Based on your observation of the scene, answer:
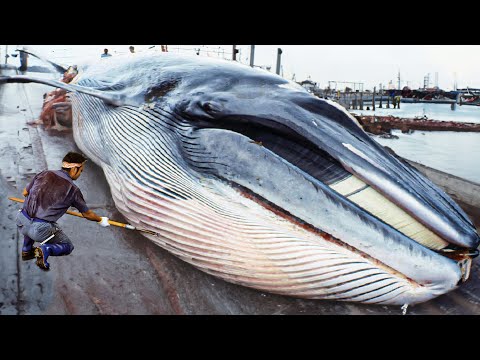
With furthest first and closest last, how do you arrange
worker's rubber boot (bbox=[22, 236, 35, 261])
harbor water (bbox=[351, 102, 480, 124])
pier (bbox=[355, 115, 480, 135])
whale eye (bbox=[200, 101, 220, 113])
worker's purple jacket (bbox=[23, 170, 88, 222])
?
harbor water (bbox=[351, 102, 480, 124]), pier (bbox=[355, 115, 480, 135]), whale eye (bbox=[200, 101, 220, 113]), worker's rubber boot (bbox=[22, 236, 35, 261]), worker's purple jacket (bbox=[23, 170, 88, 222])

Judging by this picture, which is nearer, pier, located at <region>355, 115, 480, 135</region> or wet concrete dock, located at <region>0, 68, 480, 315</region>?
wet concrete dock, located at <region>0, 68, 480, 315</region>

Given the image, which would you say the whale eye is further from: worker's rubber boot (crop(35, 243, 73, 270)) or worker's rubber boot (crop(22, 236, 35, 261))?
worker's rubber boot (crop(22, 236, 35, 261))

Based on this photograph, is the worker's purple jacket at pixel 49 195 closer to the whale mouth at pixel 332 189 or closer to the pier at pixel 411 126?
the whale mouth at pixel 332 189

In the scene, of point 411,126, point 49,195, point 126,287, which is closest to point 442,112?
point 411,126

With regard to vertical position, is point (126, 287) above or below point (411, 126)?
below

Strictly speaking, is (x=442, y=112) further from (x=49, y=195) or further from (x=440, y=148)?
(x=49, y=195)

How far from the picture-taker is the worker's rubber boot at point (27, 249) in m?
3.51

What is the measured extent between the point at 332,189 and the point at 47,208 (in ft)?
7.59

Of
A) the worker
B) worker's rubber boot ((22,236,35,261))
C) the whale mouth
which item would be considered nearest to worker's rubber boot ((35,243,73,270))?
the worker

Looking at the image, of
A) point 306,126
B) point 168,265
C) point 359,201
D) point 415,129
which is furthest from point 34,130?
point 415,129

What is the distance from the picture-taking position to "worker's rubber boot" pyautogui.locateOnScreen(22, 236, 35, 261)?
138 inches

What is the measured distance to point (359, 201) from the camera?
3.17 meters

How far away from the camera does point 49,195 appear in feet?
11.2

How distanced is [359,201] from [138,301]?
1863 mm
